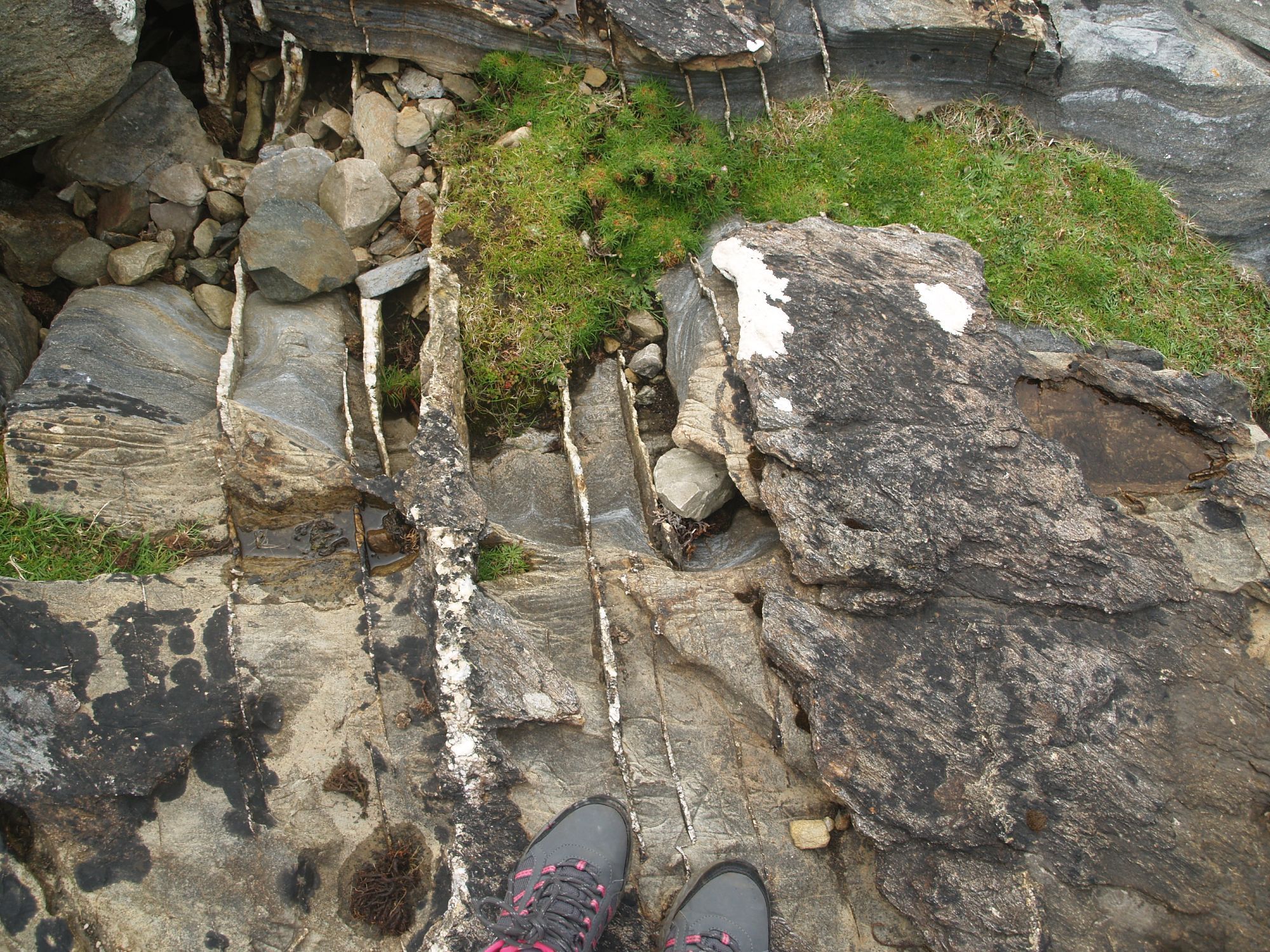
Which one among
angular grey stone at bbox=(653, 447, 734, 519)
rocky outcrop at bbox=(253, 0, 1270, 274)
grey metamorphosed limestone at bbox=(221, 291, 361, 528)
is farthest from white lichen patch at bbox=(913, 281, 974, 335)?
grey metamorphosed limestone at bbox=(221, 291, 361, 528)

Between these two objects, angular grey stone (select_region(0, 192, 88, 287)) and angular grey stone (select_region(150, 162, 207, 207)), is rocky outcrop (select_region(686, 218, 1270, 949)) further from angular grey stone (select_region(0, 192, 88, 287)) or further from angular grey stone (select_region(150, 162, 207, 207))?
angular grey stone (select_region(0, 192, 88, 287))

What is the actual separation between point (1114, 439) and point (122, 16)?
20.7ft

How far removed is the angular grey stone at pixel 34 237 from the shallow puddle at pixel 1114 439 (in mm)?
6356

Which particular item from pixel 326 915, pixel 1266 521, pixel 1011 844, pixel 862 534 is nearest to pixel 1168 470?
pixel 1266 521

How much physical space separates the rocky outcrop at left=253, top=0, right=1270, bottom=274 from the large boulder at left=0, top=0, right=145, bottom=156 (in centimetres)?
139

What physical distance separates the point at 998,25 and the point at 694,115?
95.3 inches

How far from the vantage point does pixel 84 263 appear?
5.21 m

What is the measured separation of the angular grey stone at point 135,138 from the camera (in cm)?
536

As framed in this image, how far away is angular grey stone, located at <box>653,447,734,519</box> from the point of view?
15.3 ft

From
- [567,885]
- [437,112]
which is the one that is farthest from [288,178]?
[567,885]

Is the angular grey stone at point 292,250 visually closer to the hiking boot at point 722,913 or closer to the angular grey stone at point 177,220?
the angular grey stone at point 177,220

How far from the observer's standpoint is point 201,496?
171 inches

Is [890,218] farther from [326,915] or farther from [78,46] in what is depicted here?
[326,915]

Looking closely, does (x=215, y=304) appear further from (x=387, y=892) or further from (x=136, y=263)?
(x=387, y=892)
